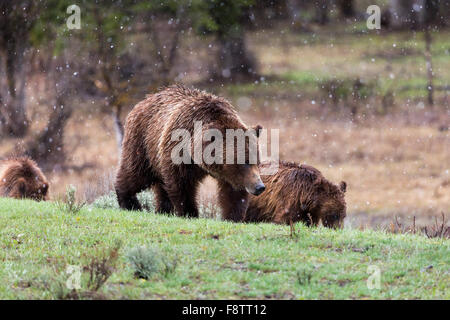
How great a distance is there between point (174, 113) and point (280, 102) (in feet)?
56.2

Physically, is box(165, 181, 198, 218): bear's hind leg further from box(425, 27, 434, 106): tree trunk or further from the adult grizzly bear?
box(425, 27, 434, 106): tree trunk

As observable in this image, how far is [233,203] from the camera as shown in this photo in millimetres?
10438

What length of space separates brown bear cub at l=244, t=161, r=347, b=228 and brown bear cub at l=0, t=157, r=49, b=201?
18.2 feet

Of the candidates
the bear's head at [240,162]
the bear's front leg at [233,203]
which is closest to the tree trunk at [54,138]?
the bear's front leg at [233,203]

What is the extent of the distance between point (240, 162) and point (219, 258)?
206 centimetres

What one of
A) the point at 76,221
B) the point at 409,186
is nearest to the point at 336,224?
the point at 76,221

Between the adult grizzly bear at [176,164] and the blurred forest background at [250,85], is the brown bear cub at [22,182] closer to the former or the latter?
the blurred forest background at [250,85]

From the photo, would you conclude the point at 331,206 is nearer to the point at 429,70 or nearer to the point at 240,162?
the point at 240,162

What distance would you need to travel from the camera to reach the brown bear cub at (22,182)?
564 inches

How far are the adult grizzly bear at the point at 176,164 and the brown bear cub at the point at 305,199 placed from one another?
0.79 metres

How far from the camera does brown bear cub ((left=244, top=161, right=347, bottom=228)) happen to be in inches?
427

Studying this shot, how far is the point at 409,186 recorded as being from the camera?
840 inches

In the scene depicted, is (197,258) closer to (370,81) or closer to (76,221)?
(76,221)

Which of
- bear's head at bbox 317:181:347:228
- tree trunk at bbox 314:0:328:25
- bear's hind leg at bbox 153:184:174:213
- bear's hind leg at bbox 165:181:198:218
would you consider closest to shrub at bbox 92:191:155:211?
bear's hind leg at bbox 153:184:174:213
